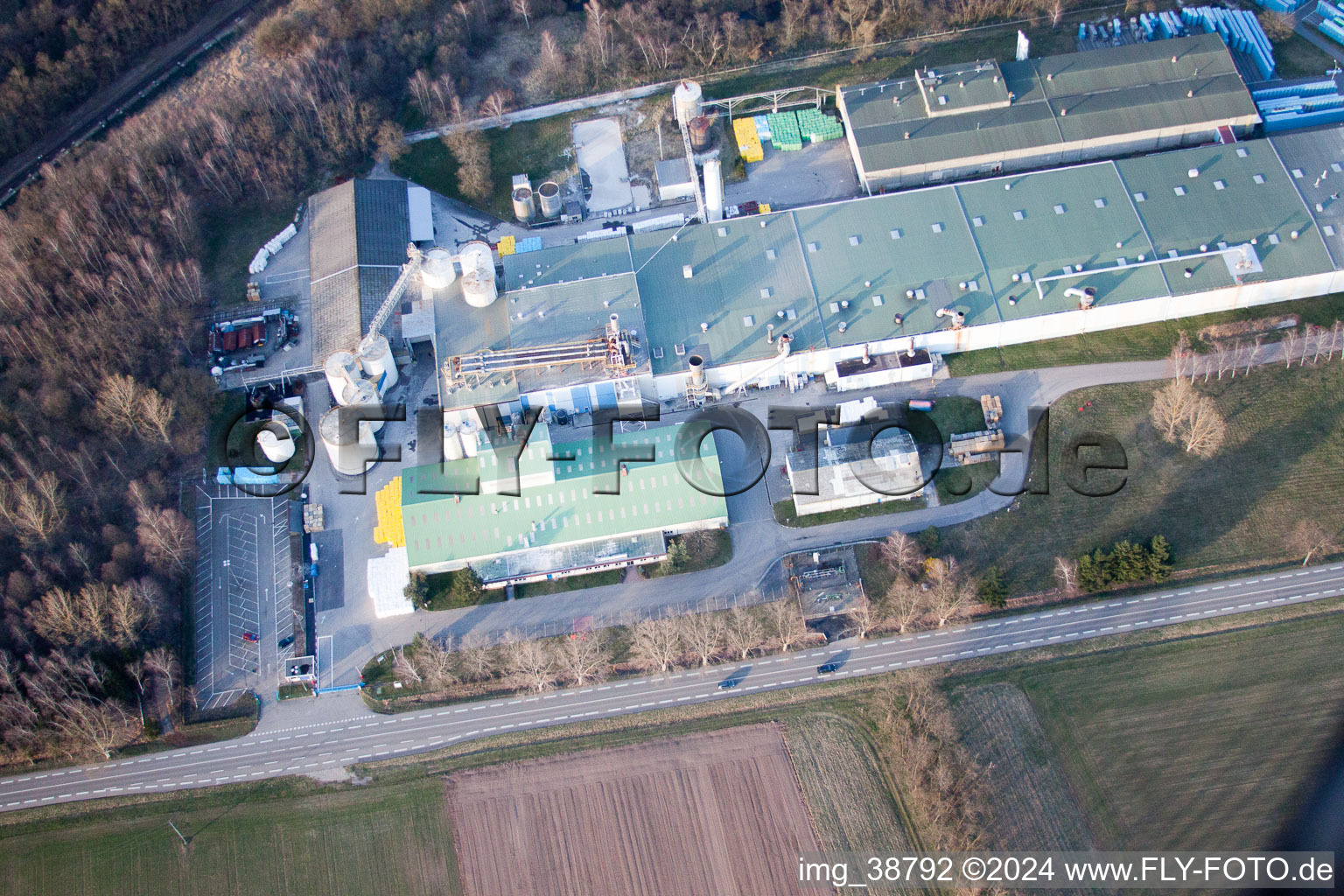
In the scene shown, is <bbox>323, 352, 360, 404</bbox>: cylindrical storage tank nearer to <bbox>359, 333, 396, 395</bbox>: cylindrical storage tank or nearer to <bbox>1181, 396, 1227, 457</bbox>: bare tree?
<bbox>359, 333, 396, 395</bbox>: cylindrical storage tank

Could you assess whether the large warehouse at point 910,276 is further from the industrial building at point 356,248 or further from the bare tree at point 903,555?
the bare tree at point 903,555

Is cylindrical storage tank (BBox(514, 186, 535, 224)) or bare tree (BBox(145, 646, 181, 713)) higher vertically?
cylindrical storage tank (BBox(514, 186, 535, 224))

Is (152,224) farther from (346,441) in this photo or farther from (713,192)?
(713,192)

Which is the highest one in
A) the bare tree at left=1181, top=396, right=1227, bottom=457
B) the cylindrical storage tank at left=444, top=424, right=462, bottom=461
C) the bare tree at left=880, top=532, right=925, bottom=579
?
the cylindrical storage tank at left=444, top=424, right=462, bottom=461

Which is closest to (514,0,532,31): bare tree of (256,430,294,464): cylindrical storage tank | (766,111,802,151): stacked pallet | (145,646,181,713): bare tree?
(766,111,802,151): stacked pallet

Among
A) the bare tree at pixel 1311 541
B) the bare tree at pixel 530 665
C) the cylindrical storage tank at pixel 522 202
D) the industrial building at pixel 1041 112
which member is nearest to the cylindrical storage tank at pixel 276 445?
the bare tree at pixel 530 665

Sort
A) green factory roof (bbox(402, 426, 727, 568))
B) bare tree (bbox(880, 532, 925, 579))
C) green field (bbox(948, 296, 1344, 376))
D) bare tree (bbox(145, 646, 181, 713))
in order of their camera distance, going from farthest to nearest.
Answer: green field (bbox(948, 296, 1344, 376)) < green factory roof (bbox(402, 426, 727, 568)) < bare tree (bbox(880, 532, 925, 579)) < bare tree (bbox(145, 646, 181, 713))
